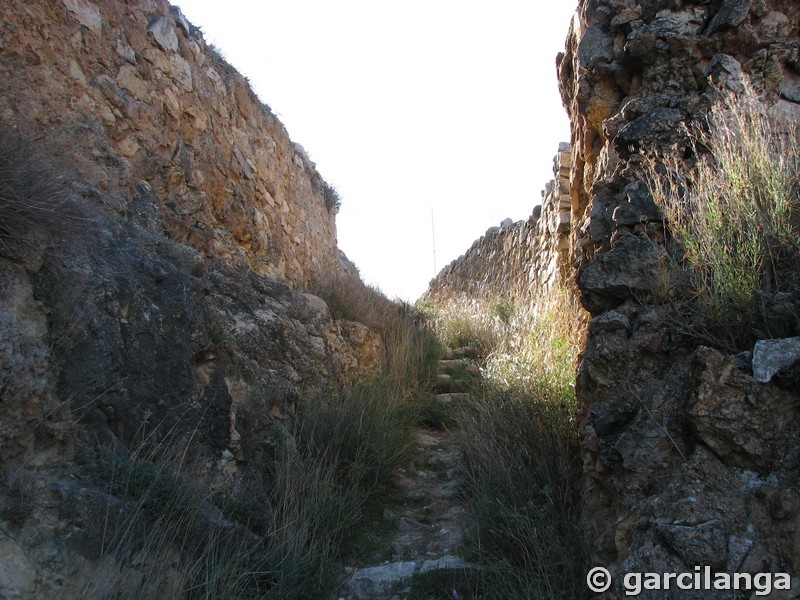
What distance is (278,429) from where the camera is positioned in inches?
145

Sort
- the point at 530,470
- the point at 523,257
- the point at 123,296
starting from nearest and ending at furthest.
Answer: the point at 123,296 < the point at 530,470 < the point at 523,257

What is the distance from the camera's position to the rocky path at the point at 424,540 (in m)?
2.93

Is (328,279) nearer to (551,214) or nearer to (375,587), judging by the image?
(551,214)

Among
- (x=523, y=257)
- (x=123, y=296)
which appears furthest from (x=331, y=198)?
(x=123, y=296)

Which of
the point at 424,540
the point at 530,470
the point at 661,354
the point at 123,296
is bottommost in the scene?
the point at 424,540

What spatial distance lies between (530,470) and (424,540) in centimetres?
76

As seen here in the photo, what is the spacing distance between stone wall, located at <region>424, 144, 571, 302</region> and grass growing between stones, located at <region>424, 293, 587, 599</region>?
1.54 m

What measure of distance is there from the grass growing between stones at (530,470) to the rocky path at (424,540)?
157mm

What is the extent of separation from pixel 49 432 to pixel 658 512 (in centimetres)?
243

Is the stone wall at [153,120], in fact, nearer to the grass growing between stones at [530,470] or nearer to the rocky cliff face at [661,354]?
the grass growing between stones at [530,470]

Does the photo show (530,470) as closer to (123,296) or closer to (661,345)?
(661,345)

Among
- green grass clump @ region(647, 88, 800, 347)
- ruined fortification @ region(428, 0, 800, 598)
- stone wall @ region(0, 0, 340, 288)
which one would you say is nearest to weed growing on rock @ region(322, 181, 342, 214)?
stone wall @ region(0, 0, 340, 288)

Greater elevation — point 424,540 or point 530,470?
point 530,470

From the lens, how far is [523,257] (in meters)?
9.64
